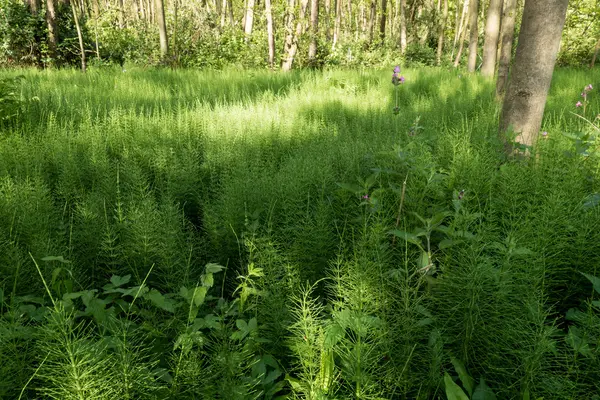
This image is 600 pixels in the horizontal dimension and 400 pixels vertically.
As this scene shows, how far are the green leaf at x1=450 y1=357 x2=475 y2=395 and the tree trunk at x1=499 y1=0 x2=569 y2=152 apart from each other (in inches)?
75.8

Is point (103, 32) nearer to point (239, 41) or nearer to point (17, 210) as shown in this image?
point (239, 41)

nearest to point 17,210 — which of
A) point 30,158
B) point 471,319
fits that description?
point 30,158

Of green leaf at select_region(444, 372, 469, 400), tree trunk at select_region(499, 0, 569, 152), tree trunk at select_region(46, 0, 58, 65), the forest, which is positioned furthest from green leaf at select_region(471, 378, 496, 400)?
tree trunk at select_region(46, 0, 58, 65)

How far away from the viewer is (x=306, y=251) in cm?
194

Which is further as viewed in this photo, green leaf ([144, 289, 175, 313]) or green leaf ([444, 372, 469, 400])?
green leaf ([144, 289, 175, 313])

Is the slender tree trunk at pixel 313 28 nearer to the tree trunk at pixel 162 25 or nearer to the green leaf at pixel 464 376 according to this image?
the tree trunk at pixel 162 25

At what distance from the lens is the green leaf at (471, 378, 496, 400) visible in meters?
1.17

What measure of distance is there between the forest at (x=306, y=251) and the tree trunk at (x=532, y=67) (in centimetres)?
1

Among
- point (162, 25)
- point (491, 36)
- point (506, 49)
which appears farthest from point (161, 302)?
point (162, 25)

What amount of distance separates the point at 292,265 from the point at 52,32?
12.0 m

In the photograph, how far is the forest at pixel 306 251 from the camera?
46.0 inches

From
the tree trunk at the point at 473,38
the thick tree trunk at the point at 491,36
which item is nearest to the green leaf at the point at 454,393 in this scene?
the thick tree trunk at the point at 491,36

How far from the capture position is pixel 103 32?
12805mm

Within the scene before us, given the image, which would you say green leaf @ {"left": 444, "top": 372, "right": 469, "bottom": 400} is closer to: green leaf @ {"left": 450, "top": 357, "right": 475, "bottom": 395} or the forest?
the forest
